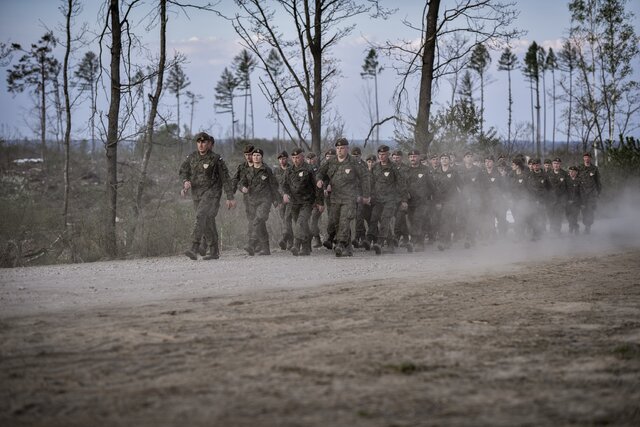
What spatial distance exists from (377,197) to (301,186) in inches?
76.6

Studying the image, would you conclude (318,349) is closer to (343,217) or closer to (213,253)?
(213,253)

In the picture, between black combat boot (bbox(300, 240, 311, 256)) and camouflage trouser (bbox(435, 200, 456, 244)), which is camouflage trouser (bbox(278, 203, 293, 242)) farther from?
camouflage trouser (bbox(435, 200, 456, 244))

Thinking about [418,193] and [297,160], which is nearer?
[297,160]

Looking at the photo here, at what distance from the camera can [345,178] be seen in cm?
1423

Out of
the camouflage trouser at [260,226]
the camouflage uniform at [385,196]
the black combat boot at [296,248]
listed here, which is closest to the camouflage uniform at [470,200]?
the camouflage uniform at [385,196]

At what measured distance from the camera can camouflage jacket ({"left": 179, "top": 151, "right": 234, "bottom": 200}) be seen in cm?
1339

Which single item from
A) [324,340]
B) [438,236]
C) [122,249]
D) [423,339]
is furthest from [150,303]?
[438,236]

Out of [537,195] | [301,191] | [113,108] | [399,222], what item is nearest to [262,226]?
[301,191]

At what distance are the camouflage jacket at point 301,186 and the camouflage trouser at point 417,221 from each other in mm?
2878

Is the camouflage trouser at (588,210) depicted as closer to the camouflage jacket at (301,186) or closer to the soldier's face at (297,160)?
the camouflage jacket at (301,186)

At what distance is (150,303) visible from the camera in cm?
780

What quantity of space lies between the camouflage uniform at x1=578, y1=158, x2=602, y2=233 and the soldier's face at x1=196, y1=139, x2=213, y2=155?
12.4 m

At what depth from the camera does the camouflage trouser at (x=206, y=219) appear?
1304cm

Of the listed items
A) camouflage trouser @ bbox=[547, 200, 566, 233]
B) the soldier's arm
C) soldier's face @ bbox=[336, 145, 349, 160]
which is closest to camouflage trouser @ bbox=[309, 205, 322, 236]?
soldier's face @ bbox=[336, 145, 349, 160]
